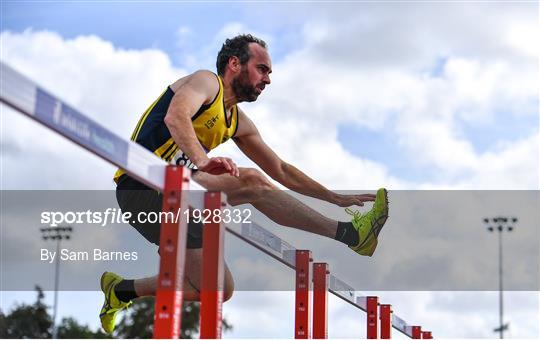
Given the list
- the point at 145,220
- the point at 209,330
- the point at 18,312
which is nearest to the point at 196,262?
the point at 145,220

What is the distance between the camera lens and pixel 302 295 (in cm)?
742

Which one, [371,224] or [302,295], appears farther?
[371,224]

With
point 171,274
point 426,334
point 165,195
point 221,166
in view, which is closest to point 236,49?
point 221,166

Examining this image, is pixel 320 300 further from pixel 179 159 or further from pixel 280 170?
pixel 179 159

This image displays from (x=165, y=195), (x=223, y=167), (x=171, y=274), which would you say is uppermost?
(x=223, y=167)

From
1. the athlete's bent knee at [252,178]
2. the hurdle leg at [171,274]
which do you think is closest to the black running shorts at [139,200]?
the athlete's bent knee at [252,178]

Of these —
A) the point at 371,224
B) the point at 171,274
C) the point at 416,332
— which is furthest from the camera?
the point at 416,332

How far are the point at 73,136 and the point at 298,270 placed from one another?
139 inches

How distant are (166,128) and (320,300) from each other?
2.02 meters

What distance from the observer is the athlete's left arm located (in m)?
7.48

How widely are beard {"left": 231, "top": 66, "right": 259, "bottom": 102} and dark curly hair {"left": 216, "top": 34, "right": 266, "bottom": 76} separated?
10 centimetres

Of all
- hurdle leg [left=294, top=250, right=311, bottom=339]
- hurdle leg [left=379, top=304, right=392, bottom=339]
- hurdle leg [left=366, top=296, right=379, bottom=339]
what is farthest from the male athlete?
hurdle leg [left=379, top=304, right=392, bottom=339]

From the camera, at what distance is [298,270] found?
295 inches

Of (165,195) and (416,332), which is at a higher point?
(416,332)
